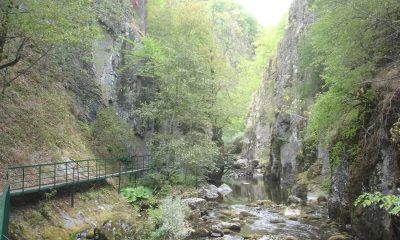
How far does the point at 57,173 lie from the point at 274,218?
1050 centimetres

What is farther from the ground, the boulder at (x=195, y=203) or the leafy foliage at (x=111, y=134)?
the leafy foliage at (x=111, y=134)

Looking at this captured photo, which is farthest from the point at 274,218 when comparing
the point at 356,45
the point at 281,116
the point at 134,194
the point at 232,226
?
the point at 281,116

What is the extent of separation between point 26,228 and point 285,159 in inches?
922

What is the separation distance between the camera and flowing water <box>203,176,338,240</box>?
606 inches

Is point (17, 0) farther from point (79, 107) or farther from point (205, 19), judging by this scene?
point (205, 19)

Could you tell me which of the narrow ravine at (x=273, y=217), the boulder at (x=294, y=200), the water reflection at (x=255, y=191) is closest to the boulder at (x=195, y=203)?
the narrow ravine at (x=273, y=217)

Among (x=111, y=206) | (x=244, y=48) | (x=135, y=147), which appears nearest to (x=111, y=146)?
(x=135, y=147)

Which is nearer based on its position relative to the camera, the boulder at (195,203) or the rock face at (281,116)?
the boulder at (195,203)

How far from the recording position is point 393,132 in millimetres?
10609

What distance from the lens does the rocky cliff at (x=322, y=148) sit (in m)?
11.4

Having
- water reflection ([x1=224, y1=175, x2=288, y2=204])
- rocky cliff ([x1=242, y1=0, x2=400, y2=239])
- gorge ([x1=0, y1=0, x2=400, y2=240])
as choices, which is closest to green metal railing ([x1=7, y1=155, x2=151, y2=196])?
gorge ([x1=0, y1=0, x2=400, y2=240])

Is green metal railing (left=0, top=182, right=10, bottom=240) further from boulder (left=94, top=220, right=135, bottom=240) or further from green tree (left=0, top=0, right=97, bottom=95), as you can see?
green tree (left=0, top=0, right=97, bottom=95)

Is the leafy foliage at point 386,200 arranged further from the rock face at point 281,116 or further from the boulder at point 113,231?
the rock face at point 281,116

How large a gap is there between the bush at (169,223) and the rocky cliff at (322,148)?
6.22m
